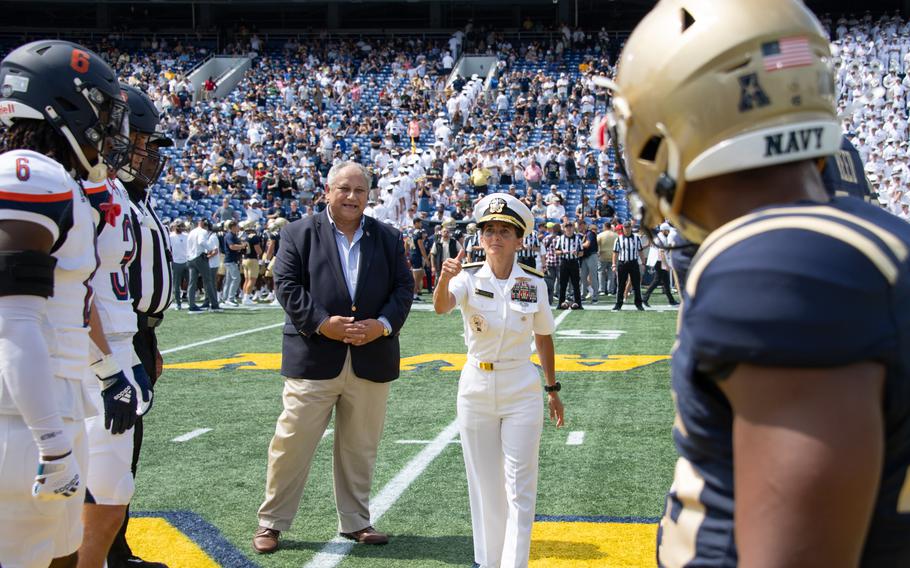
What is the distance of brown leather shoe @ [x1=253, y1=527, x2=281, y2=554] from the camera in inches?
182

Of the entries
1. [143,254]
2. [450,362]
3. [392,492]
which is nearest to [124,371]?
[143,254]

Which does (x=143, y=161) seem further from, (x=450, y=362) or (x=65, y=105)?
(x=450, y=362)

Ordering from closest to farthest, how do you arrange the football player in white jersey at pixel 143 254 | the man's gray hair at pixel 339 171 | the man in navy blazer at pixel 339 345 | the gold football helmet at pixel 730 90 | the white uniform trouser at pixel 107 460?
the gold football helmet at pixel 730 90 < the white uniform trouser at pixel 107 460 < the football player in white jersey at pixel 143 254 < the man in navy blazer at pixel 339 345 < the man's gray hair at pixel 339 171

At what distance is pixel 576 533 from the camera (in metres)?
4.86

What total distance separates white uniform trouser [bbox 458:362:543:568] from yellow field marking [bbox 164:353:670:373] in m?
5.96

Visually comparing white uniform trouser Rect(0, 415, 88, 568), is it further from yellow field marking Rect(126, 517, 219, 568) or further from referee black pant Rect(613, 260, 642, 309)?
referee black pant Rect(613, 260, 642, 309)

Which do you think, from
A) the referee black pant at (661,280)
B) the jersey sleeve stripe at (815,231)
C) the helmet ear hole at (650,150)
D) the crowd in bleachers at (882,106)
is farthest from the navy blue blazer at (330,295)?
the crowd in bleachers at (882,106)

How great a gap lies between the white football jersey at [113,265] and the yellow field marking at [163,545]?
129 cm

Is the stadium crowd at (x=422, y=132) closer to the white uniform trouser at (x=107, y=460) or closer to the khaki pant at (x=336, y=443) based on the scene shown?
the khaki pant at (x=336, y=443)

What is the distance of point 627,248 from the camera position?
1809 centimetres

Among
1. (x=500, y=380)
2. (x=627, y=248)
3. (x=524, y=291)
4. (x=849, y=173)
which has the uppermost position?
(x=849, y=173)

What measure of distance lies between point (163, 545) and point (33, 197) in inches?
104

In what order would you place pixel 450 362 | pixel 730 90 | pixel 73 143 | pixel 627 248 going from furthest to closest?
pixel 627 248, pixel 450 362, pixel 73 143, pixel 730 90

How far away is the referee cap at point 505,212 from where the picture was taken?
4582 millimetres
